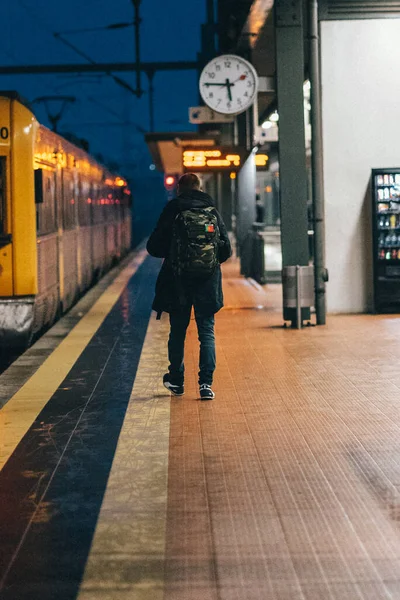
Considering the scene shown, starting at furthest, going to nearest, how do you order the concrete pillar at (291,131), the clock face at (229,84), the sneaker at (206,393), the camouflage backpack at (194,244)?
the clock face at (229,84), the concrete pillar at (291,131), the sneaker at (206,393), the camouflage backpack at (194,244)

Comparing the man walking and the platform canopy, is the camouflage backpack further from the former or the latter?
the platform canopy

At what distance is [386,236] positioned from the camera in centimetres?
1373

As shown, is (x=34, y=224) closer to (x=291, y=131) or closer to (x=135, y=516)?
(x=291, y=131)

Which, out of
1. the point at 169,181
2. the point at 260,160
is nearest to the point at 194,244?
the point at 260,160

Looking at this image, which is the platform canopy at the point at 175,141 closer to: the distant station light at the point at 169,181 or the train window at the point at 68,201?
the train window at the point at 68,201

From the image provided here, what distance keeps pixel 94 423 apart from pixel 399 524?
2.93m

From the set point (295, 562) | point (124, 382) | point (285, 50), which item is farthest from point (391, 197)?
point (295, 562)

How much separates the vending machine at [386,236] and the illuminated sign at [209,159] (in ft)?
19.6

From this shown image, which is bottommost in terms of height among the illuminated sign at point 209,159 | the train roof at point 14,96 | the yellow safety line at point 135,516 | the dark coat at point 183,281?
the yellow safety line at point 135,516

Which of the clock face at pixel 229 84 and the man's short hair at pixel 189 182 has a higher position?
the clock face at pixel 229 84

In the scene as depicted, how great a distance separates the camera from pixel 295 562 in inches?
170

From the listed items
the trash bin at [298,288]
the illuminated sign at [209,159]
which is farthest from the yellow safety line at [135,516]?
the illuminated sign at [209,159]

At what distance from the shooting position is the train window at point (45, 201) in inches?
452

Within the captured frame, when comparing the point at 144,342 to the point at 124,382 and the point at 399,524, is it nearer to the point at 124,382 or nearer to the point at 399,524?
the point at 124,382
